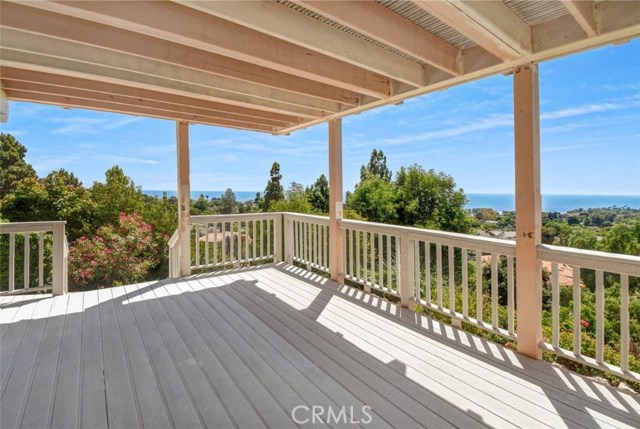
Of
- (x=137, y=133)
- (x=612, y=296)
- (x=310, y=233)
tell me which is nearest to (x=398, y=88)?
(x=310, y=233)

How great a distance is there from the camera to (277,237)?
558 centimetres

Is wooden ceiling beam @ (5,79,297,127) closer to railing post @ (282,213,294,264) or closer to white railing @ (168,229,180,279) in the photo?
railing post @ (282,213,294,264)

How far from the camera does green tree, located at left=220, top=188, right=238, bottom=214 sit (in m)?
21.5

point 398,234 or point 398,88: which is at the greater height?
point 398,88

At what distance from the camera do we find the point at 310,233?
5113 mm

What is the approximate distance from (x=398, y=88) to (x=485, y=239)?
1.77m

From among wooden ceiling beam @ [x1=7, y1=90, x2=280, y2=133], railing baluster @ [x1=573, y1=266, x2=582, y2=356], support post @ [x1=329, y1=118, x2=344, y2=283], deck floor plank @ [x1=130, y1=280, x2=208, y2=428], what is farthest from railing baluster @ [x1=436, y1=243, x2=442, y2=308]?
wooden ceiling beam @ [x1=7, y1=90, x2=280, y2=133]

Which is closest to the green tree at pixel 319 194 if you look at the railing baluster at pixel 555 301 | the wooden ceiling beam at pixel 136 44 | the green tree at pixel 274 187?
the green tree at pixel 274 187

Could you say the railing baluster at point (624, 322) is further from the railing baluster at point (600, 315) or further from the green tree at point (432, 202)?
the green tree at point (432, 202)

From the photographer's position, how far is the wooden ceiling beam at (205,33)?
177cm

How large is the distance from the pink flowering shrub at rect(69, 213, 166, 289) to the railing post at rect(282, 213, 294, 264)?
8087 mm

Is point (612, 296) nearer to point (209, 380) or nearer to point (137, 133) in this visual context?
point (209, 380)

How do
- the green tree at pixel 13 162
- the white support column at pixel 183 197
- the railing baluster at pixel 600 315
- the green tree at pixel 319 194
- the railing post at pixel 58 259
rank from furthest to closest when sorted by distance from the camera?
the green tree at pixel 319 194 < the green tree at pixel 13 162 < the white support column at pixel 183 197 < the railing post at pixel 58 259 < the railing baluster at pixel 600 315

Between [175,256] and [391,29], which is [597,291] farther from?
[175,256]
